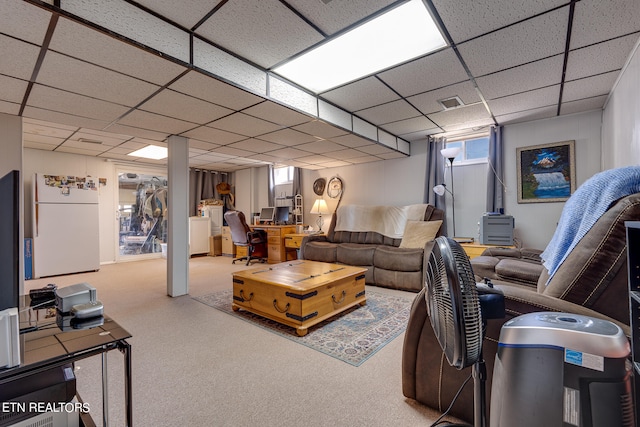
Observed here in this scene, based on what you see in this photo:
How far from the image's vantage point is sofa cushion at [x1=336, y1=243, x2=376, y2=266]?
13.6 ft

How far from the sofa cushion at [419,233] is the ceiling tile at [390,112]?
1544mm

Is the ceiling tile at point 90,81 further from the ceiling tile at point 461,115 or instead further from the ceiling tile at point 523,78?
the ceiling tile at point 461,115

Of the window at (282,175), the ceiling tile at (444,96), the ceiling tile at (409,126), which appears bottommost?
the window at (282,175)

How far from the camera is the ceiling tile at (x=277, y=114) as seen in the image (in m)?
2.68

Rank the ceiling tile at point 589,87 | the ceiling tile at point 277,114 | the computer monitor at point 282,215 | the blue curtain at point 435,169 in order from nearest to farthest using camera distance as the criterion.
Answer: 1. the ceiling tile at point 589,87
2. the ceiling tile at point 277,114
3. the blue curtain at point 435,169
4. the computer monitor at point 282,215

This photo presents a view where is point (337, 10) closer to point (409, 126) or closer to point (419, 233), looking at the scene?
point (409, 126)

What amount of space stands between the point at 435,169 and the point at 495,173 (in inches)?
32.3

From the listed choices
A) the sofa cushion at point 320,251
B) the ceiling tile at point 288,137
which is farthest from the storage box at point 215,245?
the ceiling tile at point 288,137

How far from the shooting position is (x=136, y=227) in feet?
21.2

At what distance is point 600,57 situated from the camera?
221 centimetres

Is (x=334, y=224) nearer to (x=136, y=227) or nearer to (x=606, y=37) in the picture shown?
(x=606, y=37)

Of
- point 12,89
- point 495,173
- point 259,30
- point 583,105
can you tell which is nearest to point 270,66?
point 259,30

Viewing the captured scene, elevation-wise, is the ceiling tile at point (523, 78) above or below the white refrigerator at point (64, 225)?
above

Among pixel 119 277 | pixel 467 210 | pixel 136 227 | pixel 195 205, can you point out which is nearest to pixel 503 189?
pixel 467 210
